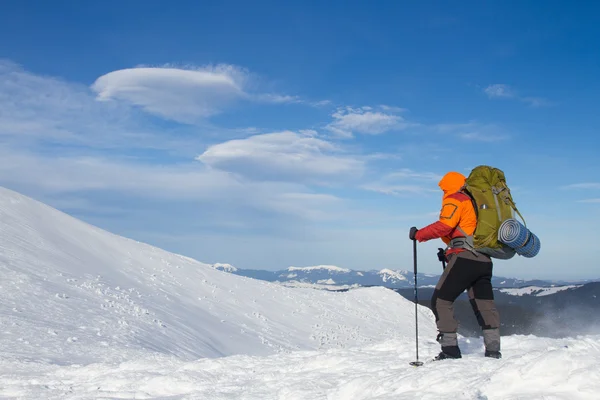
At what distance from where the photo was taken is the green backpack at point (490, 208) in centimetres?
631

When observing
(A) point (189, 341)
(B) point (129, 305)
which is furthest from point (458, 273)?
(B) point (129, 305)

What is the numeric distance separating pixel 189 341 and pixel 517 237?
12333 mm

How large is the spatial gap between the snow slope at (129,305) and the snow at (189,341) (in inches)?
3.0

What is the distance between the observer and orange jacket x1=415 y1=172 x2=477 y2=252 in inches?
251

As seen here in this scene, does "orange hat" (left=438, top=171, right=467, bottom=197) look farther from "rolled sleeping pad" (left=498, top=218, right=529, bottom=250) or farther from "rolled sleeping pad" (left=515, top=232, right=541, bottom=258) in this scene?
"rolled sleeping pad" (left=515, top=232, right=541, bottom=258)

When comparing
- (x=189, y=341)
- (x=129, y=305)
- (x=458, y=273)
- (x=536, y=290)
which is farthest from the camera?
(x=536, y=290)

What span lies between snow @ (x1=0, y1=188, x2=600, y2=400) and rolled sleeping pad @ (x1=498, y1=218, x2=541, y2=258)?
4.40ft

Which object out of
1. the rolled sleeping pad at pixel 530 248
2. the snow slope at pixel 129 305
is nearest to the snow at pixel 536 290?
the snow slope at pixel 129 305

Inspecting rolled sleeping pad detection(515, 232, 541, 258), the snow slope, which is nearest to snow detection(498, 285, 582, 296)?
the snow slope

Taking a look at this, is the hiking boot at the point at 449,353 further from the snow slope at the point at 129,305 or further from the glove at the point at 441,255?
the snow slope at the point at 129,305

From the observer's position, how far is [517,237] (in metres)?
6.16

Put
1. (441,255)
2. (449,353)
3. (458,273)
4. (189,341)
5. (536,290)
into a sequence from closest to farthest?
(449,353) → (458,273) → (441,255) → (189,341) → (536,290)

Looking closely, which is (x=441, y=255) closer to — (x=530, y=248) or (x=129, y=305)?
(x=530, y=248)

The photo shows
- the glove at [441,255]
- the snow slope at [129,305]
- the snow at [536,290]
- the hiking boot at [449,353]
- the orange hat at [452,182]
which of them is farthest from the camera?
the snow at [536,290]
